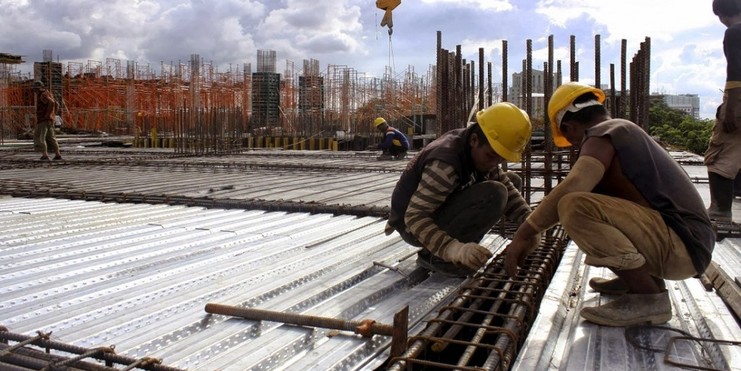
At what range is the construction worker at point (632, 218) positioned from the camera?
86.4 inches

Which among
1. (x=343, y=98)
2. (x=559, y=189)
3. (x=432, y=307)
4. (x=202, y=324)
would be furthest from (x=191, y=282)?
(x=343, y=98)

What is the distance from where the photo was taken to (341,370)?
1.87 m

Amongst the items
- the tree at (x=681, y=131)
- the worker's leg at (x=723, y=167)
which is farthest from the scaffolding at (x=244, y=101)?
the worker's leg at (x=723, y=167)

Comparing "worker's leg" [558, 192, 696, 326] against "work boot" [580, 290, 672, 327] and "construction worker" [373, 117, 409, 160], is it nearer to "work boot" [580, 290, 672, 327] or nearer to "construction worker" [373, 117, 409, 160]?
"work boot" [580, 290, 672, 327]

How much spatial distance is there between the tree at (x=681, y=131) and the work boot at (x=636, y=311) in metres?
17.4

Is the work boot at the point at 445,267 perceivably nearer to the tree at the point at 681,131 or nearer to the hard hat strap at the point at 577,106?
the hard hat strap at the point at 577,106

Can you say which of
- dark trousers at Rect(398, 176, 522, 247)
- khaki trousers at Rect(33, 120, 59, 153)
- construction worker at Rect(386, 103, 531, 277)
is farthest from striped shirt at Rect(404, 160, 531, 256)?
khaki trousers at Rect(33, 120, 59, 153)

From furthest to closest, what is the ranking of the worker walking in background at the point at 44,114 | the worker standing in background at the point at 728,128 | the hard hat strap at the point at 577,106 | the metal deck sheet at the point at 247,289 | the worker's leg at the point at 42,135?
the worker's leg at the point at 42,135
the worker walking in background at the point at 44,114
the worker standing in background at the point at 728,128
the hard hat strap at the point at 577,106
the metal deck sheet at the point at 247,289

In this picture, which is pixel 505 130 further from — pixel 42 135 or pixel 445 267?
pixel 42 135

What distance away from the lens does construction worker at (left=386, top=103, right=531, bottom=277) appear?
8.93 feet

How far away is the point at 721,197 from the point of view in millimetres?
4539

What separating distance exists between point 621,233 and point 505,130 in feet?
2.45

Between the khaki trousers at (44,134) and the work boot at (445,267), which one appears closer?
the work boot at (445,267)

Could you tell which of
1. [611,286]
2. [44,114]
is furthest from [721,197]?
[44,114]
